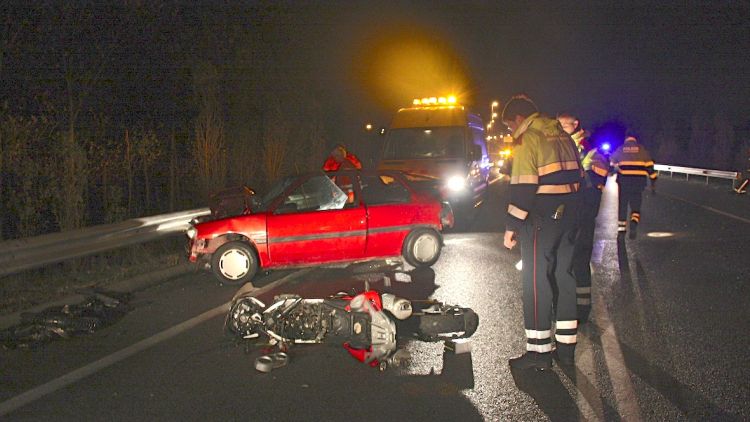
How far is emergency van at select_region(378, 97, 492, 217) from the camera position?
50.9ft

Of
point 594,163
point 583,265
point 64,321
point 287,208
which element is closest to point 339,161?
point 287,208

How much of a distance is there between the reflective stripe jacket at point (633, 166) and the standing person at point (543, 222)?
23.5 feet

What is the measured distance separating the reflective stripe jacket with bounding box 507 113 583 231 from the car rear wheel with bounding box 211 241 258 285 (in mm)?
4319

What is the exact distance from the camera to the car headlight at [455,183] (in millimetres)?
15477

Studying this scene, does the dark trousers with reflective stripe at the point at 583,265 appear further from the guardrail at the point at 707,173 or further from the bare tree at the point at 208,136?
the guardrail at the point at 707,173

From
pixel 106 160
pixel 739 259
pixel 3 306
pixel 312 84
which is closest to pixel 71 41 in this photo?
pixel 106 160

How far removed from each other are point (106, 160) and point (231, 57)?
836cm

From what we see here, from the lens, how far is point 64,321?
6621mm

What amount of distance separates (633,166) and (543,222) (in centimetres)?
749

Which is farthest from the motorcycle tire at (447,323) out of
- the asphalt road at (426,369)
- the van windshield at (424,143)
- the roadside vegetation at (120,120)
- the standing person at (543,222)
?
the van windshield at (424,143)

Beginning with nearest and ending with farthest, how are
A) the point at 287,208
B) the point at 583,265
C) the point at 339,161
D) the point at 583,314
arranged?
the point at 583,314 → the point at 583,265 → the point at 287,208 → the point at 339,161

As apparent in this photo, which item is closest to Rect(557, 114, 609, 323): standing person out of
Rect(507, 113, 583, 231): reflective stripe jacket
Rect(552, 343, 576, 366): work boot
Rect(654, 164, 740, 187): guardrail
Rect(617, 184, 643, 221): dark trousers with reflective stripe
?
Rect(507, 113, 583, 231): reflective stripe jacket

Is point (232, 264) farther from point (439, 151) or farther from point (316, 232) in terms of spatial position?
point (439, 151)

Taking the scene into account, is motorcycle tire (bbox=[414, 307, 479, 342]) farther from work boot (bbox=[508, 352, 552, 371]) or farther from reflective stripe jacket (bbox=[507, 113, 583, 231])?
reflective stripe jacket (bbox=[507, 113, 583, 231])
